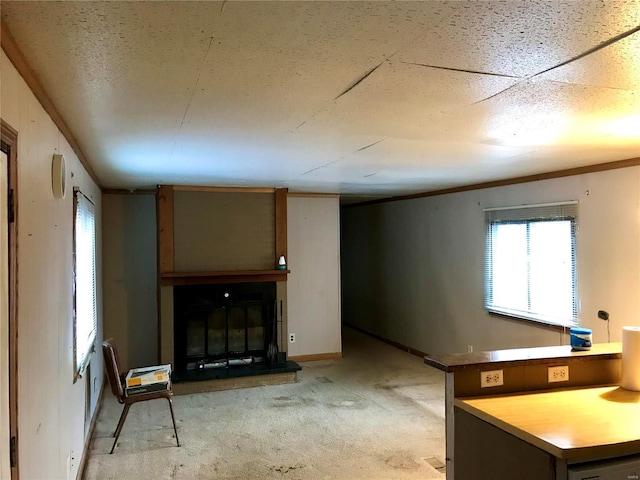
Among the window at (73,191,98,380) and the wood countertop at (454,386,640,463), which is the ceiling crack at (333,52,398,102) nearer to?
the wood countertop at (454,386,640,463)

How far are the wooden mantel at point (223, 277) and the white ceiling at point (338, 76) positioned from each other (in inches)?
79.1

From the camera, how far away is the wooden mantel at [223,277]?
5.23 metres

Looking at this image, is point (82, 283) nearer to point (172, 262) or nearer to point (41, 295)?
point (41, 295)

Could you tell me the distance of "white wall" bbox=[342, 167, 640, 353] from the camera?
3852 millimetres

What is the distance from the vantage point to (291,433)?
156 inches

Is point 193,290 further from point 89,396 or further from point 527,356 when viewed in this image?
point 527,356

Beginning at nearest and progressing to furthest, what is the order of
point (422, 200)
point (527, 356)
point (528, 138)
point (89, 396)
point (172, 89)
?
1. point (172, 89)
2. point (527, 356)
3. point (528, 138)
4. point (89, 396)
5. point (422, 200)

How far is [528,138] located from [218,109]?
1893mm

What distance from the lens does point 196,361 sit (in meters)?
5.42

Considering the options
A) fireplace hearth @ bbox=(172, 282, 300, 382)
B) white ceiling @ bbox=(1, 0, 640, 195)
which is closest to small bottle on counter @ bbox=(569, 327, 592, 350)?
white ceiling @ bbox=(1, 0, 640, 195)

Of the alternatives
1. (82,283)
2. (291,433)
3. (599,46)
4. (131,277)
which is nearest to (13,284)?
(82,283)

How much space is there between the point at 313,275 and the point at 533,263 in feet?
9.24

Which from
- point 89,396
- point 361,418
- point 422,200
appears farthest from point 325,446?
point 422,200

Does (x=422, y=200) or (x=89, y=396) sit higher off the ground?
(x=422, y=200)
